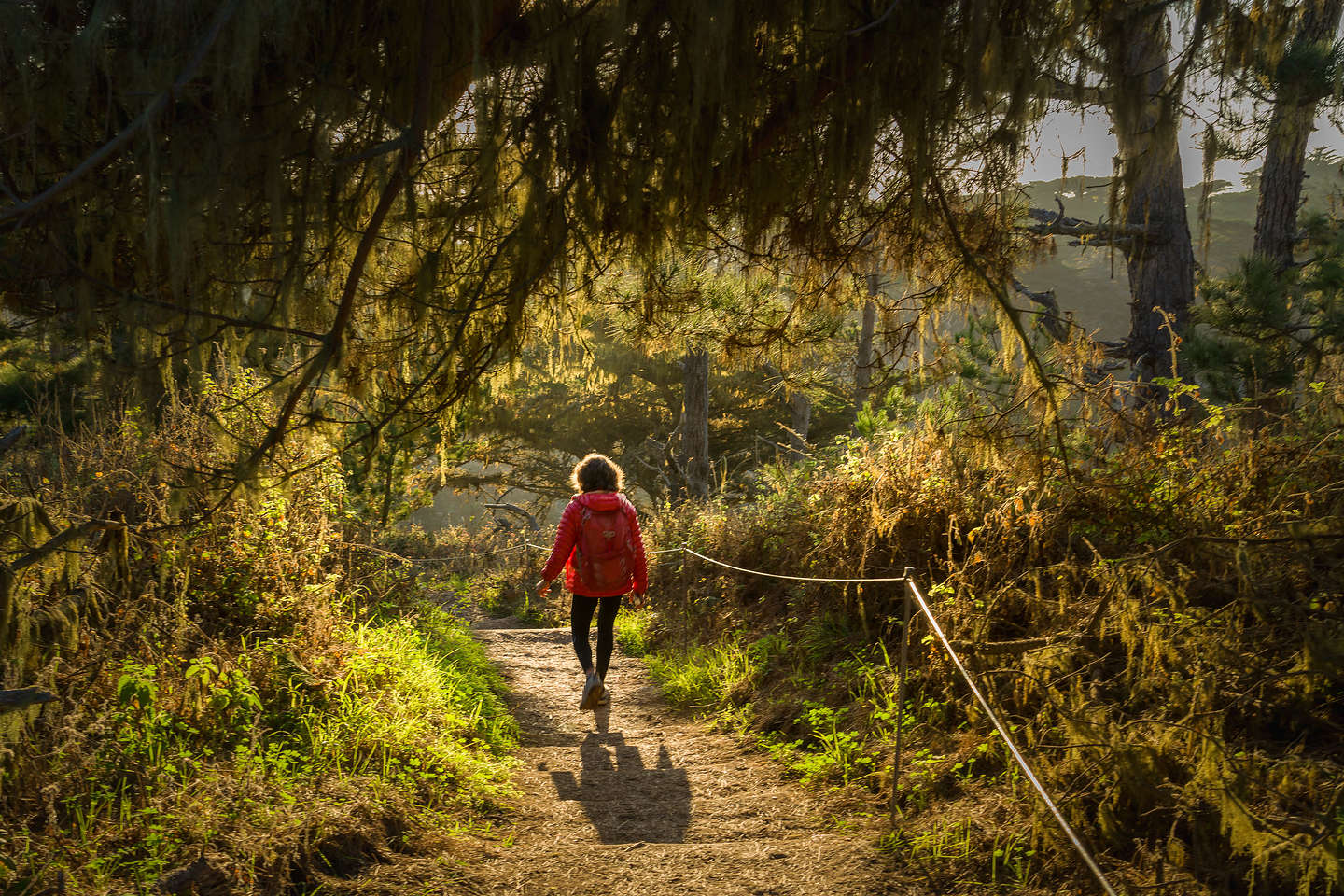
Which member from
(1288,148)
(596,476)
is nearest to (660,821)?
(596,476)

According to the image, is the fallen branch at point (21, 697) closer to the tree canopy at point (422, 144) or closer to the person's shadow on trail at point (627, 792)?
the tree canopy at point (422, 144)

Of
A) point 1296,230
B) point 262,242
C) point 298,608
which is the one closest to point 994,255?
point 262,242

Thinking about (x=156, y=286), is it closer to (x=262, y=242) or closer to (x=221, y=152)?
(x=262, y=242)

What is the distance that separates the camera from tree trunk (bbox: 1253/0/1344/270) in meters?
3.57

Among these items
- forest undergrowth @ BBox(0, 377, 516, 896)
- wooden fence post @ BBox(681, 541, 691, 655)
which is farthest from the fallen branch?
wooden fence post @ BBox(681, 541, 691, 655)

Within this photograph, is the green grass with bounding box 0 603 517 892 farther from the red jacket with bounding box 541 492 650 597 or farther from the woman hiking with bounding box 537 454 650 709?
the red jacket with bounding box 541 492 650 597

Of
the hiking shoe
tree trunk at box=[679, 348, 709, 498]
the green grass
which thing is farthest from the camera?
tree trunk at box=[679, 348, 709, 498]

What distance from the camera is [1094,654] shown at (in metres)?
4.10

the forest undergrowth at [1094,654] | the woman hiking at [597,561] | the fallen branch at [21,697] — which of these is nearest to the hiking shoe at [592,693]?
the woman hiking at [597,561]

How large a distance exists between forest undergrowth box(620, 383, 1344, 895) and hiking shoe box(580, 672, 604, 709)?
2.95 ft

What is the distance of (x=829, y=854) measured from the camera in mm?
3797

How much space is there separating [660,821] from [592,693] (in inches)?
66.8

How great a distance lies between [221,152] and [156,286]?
0.86 m

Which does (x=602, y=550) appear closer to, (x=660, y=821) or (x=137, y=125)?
(x=660, y=821)
